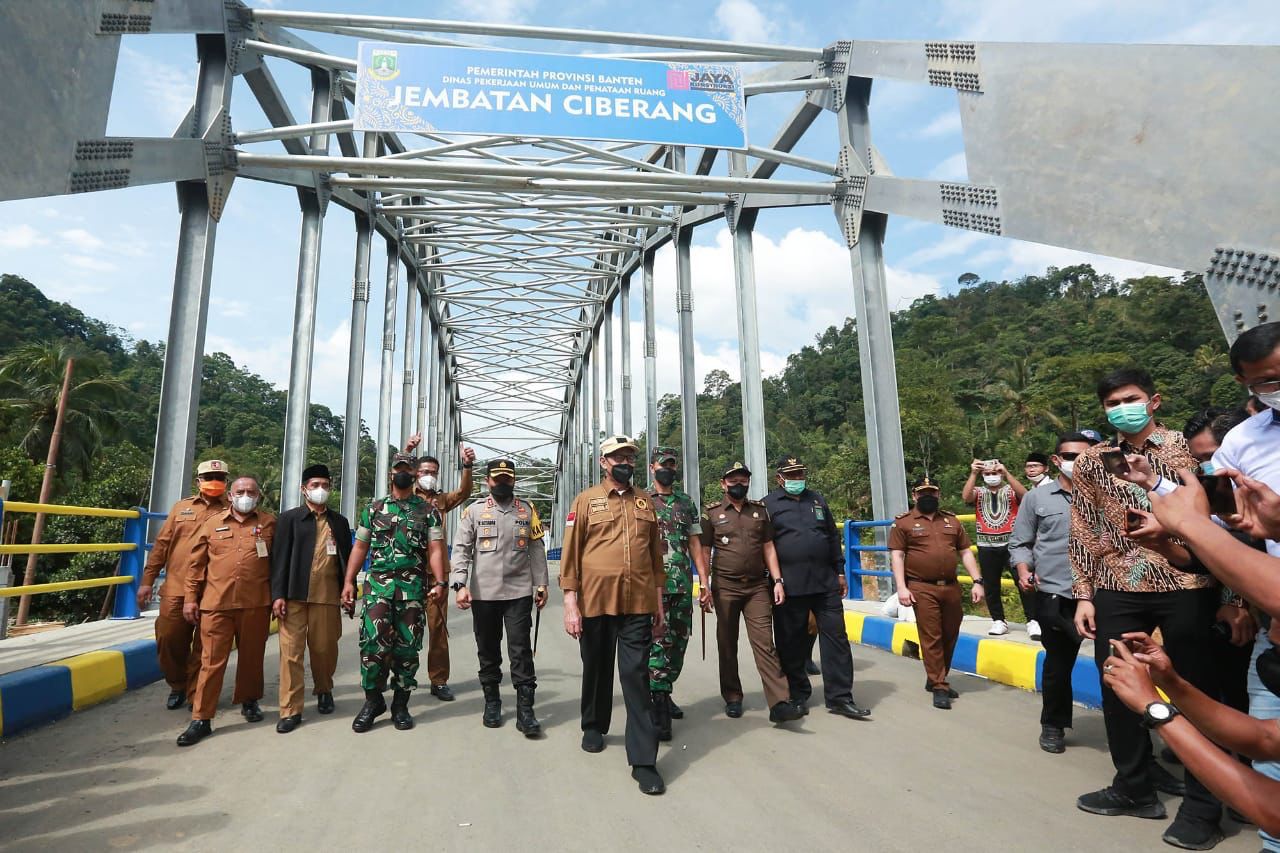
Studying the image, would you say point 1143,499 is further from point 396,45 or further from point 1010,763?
point 396,45

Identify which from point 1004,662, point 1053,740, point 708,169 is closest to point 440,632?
point 1053,740

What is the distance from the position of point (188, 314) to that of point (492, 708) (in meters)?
5.90

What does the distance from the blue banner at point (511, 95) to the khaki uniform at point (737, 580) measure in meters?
5.56

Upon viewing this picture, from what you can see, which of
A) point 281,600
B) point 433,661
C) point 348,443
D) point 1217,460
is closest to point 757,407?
point 348,443

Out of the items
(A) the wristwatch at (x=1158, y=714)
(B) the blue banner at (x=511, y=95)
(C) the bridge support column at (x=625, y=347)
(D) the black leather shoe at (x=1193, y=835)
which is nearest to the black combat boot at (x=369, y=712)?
(D) the black leather shoe at (x=1193, y=835)

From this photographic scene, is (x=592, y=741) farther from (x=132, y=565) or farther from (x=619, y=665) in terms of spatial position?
(x=132, y=565)

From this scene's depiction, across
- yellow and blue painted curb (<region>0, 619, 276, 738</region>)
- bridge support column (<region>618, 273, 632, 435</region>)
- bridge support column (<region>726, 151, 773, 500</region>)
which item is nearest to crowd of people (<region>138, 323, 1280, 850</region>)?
yellow and blue painted curb (<region>0, 619, 276, 738</region>)

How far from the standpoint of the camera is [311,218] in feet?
34.6

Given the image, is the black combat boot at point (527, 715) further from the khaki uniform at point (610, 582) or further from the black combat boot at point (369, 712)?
the black combat boot at point (369, 712)

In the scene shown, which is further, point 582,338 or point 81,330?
point 81,330

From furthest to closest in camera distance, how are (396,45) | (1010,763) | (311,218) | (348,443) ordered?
(348,443) → (311,218) → (396,45) → (1010,763)

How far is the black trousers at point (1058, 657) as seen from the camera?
11.8ft

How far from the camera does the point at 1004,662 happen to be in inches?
202

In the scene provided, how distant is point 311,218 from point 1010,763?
1027 centimetres
